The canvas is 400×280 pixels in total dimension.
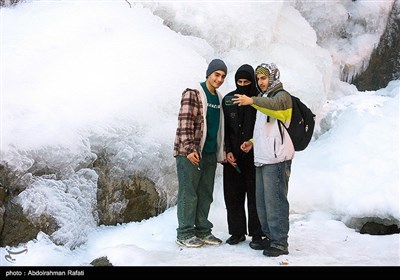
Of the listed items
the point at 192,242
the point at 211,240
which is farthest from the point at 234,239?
the point at 192,242

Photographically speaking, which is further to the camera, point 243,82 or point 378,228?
point 378,228

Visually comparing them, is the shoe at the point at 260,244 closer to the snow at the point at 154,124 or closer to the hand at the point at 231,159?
the snow at the point at 154,124

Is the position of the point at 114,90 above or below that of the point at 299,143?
above

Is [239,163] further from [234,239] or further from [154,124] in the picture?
[154,124]

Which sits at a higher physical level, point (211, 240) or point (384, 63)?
point (384, 63)

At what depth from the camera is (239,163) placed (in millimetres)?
4449

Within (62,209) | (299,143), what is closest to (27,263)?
(62,209)

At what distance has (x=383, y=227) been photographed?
5773 millimetres

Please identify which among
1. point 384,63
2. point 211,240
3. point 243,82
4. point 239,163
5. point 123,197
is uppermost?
point 384,63

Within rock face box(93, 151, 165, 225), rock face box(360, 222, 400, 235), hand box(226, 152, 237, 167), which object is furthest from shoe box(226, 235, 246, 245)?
rock face box(360, 222, 400, 235)

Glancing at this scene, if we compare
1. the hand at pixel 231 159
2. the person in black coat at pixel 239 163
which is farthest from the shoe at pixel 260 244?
the hand at pixel 231 159

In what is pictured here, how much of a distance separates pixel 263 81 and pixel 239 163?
2.82ft

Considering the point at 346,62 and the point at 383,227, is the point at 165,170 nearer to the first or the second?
the point at 383,227
